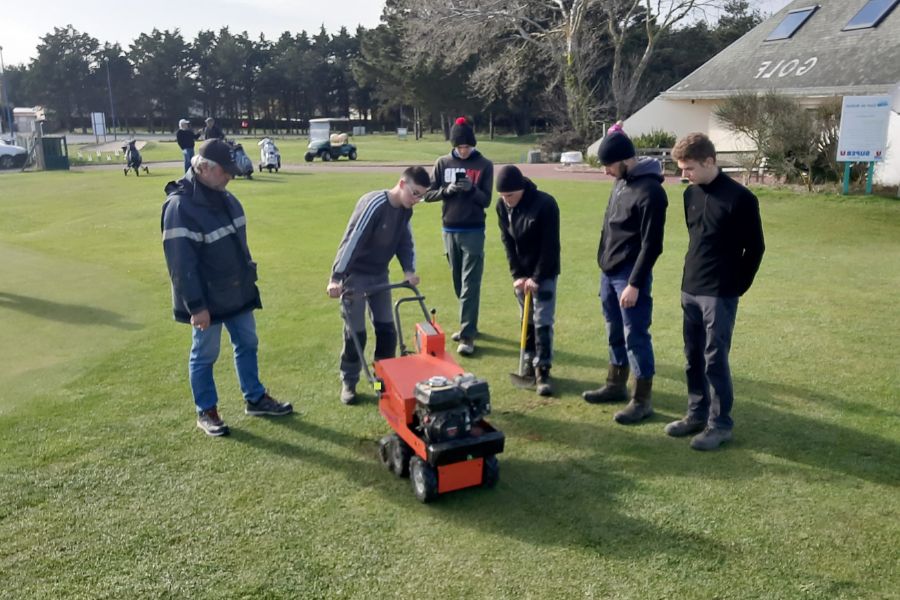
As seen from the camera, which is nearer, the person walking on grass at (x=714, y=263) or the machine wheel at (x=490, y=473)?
the machine wheel at (x=490, y=473)

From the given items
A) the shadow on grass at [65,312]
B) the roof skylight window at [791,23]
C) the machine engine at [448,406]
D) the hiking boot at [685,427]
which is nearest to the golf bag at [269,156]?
the roof skylight window at [791,23]

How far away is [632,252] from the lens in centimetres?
496

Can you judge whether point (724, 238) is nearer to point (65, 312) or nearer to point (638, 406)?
point (638, 406)

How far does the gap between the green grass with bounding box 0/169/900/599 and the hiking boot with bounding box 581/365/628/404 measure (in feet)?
0.54

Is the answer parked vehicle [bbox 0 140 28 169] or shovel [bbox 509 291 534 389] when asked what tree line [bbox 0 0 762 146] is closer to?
parked vehicle [bbox 0 140 28 169]

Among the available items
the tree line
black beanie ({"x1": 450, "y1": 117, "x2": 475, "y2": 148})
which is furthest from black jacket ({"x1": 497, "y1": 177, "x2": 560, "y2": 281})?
the tree line

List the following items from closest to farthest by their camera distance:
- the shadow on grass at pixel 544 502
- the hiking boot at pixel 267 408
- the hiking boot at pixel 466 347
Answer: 1. the shadow on grass at pixel 544 502
2. the hiking boot at pixel 267 408
3. the hiking boot at pixel 466 347

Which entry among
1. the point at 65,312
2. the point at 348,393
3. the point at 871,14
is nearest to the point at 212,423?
the point at 348,393

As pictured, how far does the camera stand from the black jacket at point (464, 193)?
6648 mm

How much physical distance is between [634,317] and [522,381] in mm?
1213

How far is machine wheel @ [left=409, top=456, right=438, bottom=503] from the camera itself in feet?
13.0

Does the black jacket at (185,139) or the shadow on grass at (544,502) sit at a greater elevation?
the black jacket at (185,139)

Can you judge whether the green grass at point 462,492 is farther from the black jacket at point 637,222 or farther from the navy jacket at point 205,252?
the black jacket at point 637,222

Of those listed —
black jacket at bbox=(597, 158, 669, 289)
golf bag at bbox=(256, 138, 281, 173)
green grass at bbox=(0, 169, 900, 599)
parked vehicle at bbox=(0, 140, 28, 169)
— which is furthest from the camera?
parked vehicle at bbox=(0, 140, 28, 169)
